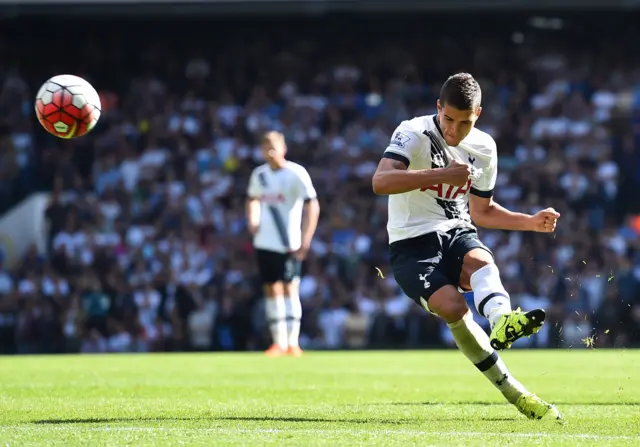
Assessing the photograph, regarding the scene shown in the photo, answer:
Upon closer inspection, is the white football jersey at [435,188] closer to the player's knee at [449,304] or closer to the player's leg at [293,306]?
the player's knee at [449,304]

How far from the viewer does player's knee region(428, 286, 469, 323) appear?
6.80 m

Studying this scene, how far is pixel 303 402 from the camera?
834 cm

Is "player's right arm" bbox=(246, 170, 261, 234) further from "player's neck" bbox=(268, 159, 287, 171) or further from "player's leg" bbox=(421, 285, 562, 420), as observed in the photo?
"player's leg" bbox=(421, 285, 562, 420)

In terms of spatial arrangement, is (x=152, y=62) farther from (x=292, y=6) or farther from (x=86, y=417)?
(x=86, y=417)

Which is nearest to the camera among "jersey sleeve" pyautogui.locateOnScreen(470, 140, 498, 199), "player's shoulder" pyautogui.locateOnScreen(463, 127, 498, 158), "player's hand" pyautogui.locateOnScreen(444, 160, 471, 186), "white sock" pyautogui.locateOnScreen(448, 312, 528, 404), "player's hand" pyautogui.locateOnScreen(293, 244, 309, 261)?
"player's hand" pyautogui.locateOnScreen(444, 160, 471, 186)

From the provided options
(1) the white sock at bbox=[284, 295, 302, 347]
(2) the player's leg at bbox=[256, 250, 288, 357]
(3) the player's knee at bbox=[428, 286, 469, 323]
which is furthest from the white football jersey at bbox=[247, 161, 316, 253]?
(3) the player's knee at bbox=[428, 286, 469, 323]

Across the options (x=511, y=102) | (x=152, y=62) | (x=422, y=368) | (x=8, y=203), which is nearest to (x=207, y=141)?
(x=152, y=62)

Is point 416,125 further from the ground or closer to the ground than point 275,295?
further from the ground

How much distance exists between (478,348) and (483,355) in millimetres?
61

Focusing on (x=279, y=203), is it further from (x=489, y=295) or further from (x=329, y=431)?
(x=329, y=431)

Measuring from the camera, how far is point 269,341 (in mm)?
19484

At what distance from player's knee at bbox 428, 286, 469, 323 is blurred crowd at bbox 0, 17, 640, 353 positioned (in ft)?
39.5

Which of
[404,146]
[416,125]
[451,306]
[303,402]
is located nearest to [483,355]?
[451,306]

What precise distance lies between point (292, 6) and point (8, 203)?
682 cm
